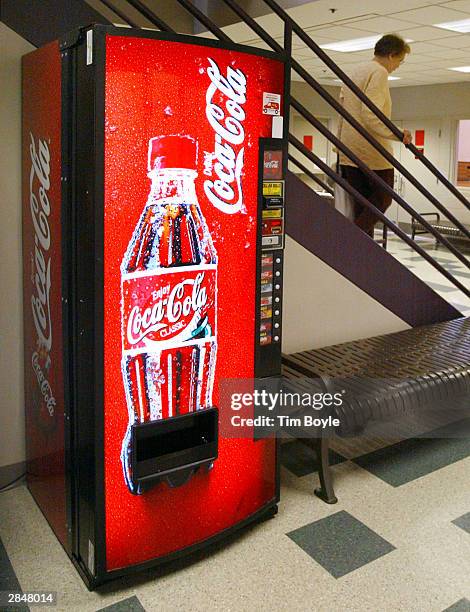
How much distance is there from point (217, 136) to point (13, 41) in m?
0.98

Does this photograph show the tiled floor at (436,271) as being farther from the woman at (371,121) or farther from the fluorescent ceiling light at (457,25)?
the fluorescent ceiling light at (457,25)

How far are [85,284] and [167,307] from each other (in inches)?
10.8

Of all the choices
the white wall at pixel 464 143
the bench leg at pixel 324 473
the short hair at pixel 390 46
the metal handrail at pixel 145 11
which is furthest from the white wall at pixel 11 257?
the white wall at pixel 464 143

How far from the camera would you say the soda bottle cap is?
6.63 ft

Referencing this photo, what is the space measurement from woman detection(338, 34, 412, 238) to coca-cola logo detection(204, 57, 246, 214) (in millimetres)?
1840

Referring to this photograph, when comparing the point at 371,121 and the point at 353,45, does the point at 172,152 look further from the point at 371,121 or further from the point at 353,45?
the point at 353,45

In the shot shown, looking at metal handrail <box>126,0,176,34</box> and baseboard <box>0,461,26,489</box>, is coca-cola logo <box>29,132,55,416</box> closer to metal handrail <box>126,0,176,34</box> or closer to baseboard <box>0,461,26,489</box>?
baseboard <box>0,461,26,489</box>

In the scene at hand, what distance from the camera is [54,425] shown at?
7.99 ft

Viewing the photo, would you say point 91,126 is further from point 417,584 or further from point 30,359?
point 417,584

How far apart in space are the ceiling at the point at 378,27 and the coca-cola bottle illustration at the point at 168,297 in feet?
14.8

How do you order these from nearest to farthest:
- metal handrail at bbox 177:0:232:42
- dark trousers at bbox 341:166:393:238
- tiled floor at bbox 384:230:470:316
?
metal handrail at bbox 177:0:232:42, dark trousers at bbox 341:166:393:238, tiled floor at bbox 384:230:470:316

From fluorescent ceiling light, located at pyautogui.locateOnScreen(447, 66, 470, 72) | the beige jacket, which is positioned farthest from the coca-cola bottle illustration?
fluorescent ceiling light, located at pyautogui.locateOnScreen(447, 66, 470, 72)

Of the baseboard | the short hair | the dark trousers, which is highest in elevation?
the short hair

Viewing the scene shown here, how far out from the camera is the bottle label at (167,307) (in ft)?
6.80
